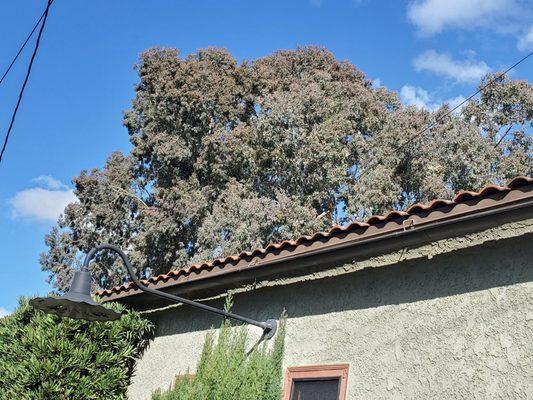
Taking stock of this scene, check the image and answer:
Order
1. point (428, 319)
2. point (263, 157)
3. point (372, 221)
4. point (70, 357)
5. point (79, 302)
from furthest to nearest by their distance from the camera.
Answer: point (263, 157)
point (70, 357)
point (372, 221)
point (79, 302)
point (428, 319)

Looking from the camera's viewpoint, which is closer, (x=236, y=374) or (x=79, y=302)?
(x=79, y=302)

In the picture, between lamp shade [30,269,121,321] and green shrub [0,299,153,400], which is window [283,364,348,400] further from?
green shrub [0,299,153,400]

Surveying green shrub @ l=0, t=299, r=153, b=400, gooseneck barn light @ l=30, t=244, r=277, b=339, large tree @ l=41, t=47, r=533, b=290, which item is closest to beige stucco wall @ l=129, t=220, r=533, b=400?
gooseneck barn light @ l=30, t=244, r=277, b=339

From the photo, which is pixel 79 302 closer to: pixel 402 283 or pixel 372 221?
pixel 372 221

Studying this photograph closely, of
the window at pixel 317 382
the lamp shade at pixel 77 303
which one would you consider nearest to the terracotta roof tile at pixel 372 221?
the window at pixel 317 382

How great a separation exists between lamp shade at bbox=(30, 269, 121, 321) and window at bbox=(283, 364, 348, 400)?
6.13 feet

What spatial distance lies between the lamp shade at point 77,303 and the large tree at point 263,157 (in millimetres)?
15038

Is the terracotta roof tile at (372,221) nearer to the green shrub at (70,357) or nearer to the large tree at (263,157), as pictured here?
the green shrub at (70,357)

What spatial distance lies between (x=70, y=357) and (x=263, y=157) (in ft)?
53.1

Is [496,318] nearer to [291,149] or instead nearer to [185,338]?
[185,338]

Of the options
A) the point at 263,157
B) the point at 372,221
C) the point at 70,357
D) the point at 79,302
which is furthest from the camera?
the point at 263,157

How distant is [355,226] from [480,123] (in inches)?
818

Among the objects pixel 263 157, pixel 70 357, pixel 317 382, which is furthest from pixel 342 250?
pixel 263 157

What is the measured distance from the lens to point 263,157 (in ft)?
77.6
